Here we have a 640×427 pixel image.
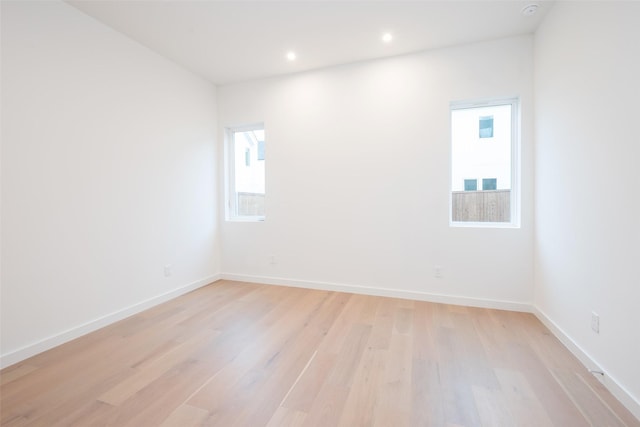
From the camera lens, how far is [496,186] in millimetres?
2910

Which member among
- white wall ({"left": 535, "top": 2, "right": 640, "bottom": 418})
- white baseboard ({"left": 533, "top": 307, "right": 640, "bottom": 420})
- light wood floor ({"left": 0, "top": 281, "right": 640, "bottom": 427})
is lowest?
light wood floor ({"left": 0, "top": 281, "right": 640, "bottom": 427})

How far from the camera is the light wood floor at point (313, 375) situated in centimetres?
141

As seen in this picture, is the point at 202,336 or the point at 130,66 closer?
the point at 202,336

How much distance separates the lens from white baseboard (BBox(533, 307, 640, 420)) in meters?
1.42

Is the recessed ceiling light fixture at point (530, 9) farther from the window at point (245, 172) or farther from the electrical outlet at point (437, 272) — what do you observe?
the window at point (245, 172)

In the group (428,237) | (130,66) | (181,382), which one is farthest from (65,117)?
(428,237)

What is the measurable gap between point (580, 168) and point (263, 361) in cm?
261

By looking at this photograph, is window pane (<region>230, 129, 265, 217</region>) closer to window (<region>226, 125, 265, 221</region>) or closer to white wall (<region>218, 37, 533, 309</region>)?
window (<region>226, 125, 265, 221</region>)

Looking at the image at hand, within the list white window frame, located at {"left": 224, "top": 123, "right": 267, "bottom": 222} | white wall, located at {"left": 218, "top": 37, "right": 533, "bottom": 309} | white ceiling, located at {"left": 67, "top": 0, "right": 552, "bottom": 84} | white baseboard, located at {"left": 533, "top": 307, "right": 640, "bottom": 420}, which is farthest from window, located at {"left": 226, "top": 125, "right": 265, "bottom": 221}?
white baseboard, located at {"left": 533, "top": 307, "right": 640, "bottom": 420}

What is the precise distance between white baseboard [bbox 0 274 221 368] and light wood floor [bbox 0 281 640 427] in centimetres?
8

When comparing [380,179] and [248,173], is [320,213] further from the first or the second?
[248,173]

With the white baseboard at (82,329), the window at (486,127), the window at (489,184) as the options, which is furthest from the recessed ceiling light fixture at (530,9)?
the white baseboard at (82,329)

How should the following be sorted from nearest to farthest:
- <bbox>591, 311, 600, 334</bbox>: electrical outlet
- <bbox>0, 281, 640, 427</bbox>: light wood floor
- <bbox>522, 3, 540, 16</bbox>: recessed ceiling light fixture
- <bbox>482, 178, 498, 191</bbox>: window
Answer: <bbox>0, 281, 640, 427</bbox>: light wood floor
<bbox>591, 311, 600, 334</bbox>: electrical outlet
<bbox>522, 3, 540, 16</bbox>: recessed ceiling light fixture
<bbox>482, 178, 498, 191</bbox>: window

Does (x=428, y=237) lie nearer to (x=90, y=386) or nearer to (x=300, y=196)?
(x=300, y=196)
